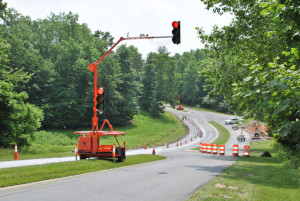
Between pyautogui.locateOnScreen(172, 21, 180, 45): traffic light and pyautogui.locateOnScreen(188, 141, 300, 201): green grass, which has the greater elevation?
pyautogui.locateOnScreen(172, 21, 180, 45): traffic light

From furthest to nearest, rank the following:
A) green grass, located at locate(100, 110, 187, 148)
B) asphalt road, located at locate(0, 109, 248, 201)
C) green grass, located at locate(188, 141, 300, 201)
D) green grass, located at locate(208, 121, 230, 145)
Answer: green grass, located at locate(208, 121, 230, 145), green grass, located at locate(100, 110, 187, 148), green grass, located at locate(188, 141, 300, 201), asphalt road, located at locate(0, 109, 248, 201)

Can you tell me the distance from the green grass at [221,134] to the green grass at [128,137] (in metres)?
7.19

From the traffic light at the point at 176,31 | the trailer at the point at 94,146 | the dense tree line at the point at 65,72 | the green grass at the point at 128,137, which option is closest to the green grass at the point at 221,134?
the green grass at the point at 128,137

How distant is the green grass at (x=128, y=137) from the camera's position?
2691 cm

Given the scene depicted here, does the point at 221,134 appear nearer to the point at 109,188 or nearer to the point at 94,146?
the point at 94,146

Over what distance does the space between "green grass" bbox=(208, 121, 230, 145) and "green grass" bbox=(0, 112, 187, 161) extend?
7.19 meters

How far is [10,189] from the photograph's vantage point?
8.70 meters

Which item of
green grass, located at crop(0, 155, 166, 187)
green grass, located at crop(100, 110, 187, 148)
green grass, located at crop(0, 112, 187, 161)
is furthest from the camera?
green grass, located at crop(100, 110, 187, 148)

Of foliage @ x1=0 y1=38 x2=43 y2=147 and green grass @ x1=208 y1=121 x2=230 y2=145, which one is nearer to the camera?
foliage @ x1=0 y1=38 x2=43 y2=147

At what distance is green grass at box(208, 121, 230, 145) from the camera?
2032 inches

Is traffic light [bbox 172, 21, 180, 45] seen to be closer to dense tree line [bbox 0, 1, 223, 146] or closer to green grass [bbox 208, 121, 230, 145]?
dense tree line [bbox 0, 1, 223, 146]

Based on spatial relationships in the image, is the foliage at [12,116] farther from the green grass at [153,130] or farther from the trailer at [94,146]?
the green grass at [153,130]

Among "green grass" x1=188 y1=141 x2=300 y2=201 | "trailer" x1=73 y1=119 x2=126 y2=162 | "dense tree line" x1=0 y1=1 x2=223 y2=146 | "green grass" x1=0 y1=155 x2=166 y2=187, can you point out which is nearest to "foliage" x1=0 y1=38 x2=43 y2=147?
"trailer" x1=73 y1=119 x2=126 y2=162

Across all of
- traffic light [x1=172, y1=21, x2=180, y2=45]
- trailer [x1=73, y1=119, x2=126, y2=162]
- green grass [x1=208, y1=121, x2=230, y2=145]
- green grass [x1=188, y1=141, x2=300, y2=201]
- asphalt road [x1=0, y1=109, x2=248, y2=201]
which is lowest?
green grass [x1=208, y1=121, x2=230, y2=145]
